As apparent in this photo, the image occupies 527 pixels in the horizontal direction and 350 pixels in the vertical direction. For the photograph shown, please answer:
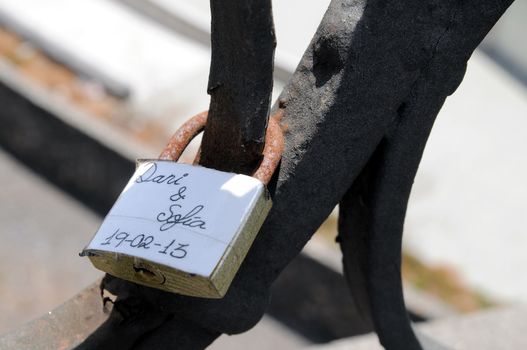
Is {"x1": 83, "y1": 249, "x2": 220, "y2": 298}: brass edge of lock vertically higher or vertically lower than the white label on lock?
lower

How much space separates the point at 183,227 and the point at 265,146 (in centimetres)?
12

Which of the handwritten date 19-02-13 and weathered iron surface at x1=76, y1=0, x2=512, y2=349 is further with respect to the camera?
weathered iron surface at x1=76, y1=0, x2=512, y2=349

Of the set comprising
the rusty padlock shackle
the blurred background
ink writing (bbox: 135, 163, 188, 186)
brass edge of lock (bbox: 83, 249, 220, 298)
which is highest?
the rusty padlock shackle

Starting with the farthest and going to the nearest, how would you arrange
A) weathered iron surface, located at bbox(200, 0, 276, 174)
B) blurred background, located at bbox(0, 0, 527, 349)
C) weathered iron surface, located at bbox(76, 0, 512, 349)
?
blurred background, located at bbox(0, 0, 527, 349)
weathered iron surface, located at bbox(76, 0, 512, 349)
weathered iron surface, located at bbox(200, 0, 276, 174)

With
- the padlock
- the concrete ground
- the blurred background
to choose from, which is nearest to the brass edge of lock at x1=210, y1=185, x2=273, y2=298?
the padlock

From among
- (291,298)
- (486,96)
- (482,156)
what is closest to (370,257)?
(291,298)

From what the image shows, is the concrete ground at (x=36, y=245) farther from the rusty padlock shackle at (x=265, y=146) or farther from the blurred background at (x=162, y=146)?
the rusty padlock shackle at (x=265, y=146)

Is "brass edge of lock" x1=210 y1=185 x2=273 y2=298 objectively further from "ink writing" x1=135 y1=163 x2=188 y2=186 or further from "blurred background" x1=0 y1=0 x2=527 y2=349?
"blurred background" x1=0 y1=0 x2=527 y2=349

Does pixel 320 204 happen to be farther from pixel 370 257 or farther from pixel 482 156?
pixel 482 156

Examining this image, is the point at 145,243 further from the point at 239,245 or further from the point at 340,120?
the point at 340,120

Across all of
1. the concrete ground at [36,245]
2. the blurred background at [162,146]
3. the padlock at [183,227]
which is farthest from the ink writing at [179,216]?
the concrete ground at [36,245]

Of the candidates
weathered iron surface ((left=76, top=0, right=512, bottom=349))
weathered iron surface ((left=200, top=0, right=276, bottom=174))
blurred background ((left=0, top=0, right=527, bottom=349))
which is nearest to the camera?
weathered iron surface ((left=200, top=0, right=276, bottom=174))

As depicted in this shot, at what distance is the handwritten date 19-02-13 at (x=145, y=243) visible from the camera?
0.73m

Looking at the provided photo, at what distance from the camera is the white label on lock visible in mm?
728
